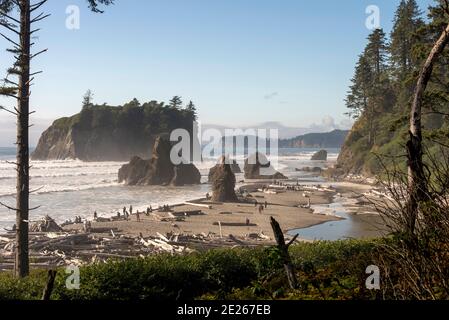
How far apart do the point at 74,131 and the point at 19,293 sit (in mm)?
134592

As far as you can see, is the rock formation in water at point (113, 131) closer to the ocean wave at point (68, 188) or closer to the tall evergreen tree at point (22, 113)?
the ocean wave at point (68, 188)

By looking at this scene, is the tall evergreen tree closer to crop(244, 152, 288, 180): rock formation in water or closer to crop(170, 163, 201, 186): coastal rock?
crop(170, 163, 201, 186): coastal rock

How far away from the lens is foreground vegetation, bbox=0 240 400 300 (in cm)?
743

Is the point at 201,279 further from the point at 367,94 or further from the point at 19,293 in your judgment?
the point at 367,94

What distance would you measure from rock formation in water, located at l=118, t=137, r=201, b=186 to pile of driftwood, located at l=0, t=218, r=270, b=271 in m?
36.7

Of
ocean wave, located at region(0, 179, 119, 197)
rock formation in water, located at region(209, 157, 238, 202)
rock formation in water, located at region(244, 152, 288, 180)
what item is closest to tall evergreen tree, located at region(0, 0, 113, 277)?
rock formation in water, located at region(209, 157, 238, 202)

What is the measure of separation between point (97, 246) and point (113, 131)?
12161 cm

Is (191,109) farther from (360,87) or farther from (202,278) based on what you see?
(202,278)

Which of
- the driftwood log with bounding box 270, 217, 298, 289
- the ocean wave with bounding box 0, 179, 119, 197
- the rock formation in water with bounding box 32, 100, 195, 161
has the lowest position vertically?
the ocean wave with bounding box 0, 179, 119, 197

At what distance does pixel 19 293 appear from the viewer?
28.5 feet

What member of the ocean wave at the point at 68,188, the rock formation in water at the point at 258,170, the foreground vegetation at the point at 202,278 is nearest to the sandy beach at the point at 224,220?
the foreground vegetation at the point at 202,278

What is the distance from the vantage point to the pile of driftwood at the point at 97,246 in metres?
19.7

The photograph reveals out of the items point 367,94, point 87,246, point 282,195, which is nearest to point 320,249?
point 87,246

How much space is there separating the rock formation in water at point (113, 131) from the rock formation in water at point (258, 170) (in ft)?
196
